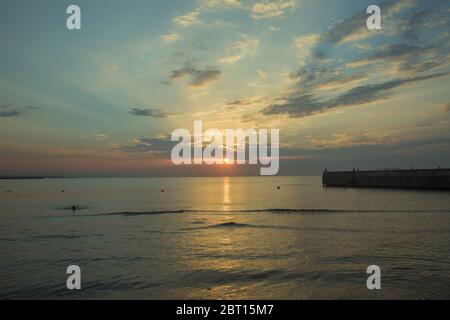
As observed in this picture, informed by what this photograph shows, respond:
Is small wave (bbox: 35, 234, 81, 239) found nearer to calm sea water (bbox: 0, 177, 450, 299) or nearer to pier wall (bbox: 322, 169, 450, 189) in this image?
calm sea water (bbox: 0, 177, 450, 299)

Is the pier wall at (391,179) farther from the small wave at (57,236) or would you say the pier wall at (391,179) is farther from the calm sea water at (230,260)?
the small wave at (57,236)

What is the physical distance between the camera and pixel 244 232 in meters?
34.9

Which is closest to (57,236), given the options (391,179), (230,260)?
(230,260)

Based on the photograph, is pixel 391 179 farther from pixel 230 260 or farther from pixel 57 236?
pixel 57 236

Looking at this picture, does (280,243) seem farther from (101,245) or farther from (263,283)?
(101,245)

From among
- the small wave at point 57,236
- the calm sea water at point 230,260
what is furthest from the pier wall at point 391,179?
the small wave at point 57,236

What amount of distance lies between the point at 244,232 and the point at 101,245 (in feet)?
44.0

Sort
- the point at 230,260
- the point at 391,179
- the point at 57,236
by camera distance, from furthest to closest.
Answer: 1. the point at 391,179
2. the point at 57,236
3. the point at 230,260

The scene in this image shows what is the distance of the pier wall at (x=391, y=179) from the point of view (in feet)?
270

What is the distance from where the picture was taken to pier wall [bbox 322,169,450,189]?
8232 cm

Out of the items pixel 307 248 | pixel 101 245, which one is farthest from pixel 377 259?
pixel 101 245

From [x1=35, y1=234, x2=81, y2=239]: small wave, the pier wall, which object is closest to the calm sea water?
[x1=35, y1=234, x2=81, y2=239]: small wave

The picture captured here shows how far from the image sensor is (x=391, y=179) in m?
96.5
